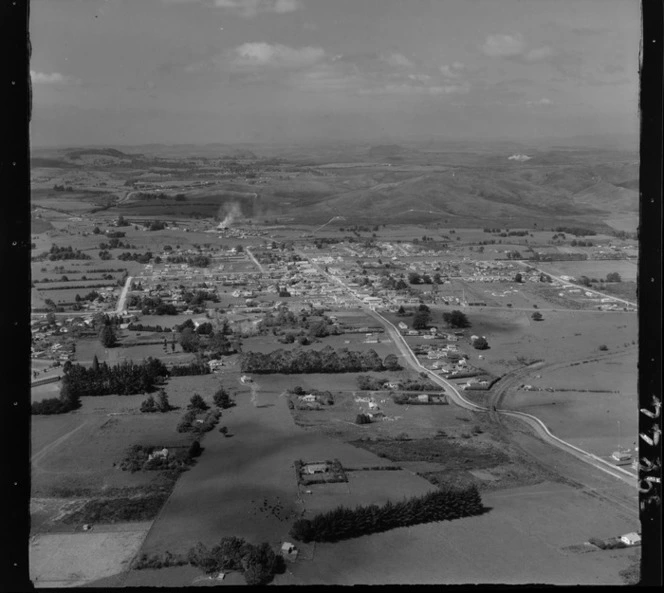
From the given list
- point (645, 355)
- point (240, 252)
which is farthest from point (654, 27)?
point (240, 252)

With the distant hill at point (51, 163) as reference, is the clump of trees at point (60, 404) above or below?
below

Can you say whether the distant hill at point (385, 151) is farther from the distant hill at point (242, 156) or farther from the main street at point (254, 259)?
the main street at point (254, 259)

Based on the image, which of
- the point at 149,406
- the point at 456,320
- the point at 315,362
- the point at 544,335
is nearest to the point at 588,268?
the point at 544,335

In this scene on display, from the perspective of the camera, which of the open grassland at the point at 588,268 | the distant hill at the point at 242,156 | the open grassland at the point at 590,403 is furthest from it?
the distant hill at the point at 242,156

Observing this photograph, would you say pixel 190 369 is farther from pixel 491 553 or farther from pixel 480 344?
pixel 491 553

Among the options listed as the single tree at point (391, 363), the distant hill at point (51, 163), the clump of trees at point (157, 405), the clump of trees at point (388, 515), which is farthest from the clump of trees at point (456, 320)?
the distant hill at point (51, 163)

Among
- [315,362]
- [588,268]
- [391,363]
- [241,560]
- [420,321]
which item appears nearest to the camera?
[241,560]
